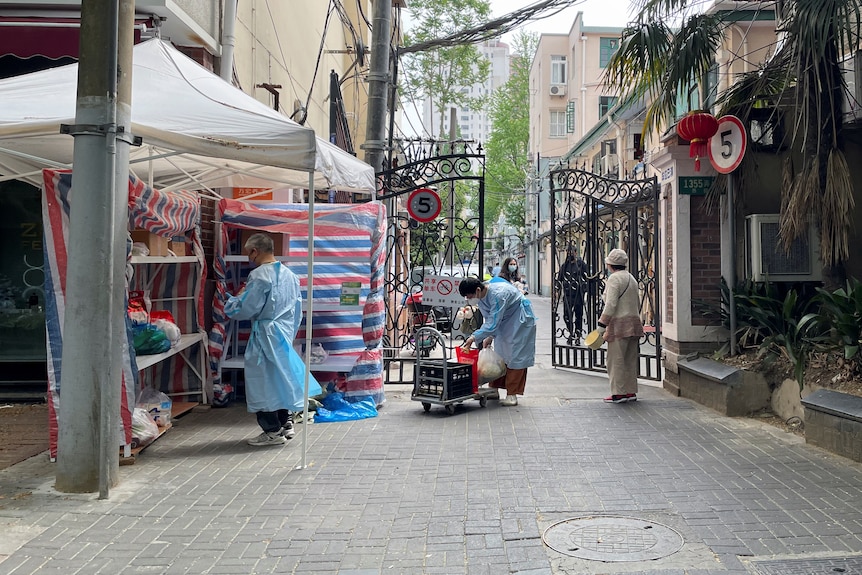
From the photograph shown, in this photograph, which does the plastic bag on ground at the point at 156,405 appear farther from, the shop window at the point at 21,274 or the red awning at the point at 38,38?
the red awning at the point at 38,38

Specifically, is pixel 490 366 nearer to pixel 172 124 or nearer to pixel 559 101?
pixel 172 124

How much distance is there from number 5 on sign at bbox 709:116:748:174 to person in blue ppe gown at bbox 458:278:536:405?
2525 millimetres

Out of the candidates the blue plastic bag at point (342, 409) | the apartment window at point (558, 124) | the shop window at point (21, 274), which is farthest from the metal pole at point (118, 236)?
the apartment window at point (558, 124)

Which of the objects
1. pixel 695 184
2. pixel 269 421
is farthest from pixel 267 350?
pixel 695 184

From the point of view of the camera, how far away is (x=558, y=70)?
47656 mm

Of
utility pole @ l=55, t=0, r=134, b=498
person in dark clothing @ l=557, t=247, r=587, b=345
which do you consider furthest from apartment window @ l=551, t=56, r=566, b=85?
utility pole @ l=55, t=0, r=134, b=498

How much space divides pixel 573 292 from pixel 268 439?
683cm

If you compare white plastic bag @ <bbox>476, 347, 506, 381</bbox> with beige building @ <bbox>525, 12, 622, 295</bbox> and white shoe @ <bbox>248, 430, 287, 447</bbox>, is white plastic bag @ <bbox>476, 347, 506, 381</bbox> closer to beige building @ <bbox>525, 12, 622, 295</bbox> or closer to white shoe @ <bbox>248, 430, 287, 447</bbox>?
white shoe @ <bbox>248, 430, 287, 447</bbox>

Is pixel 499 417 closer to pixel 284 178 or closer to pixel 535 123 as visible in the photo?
pixel 284 178

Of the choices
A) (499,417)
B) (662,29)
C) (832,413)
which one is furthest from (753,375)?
(662,29)

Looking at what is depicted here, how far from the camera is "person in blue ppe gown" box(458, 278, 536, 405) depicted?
8938 mm

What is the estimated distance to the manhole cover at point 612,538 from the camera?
4305 mm

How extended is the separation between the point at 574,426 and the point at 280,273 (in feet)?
10.3

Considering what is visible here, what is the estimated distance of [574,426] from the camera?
25.8 ft
